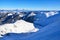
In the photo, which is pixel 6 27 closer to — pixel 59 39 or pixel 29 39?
pixel 29 39

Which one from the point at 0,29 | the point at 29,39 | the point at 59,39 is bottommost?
the point at 0,29

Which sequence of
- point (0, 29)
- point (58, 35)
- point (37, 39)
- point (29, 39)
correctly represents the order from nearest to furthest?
point (58, 35) → point (37, 39) → point (29, 39) → point (0, 29)

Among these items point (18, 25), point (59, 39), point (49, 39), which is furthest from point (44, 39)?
point (18, 25)

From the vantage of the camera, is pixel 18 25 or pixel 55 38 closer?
pixel 55 38

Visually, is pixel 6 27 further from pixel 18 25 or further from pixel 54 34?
pixel 54 34

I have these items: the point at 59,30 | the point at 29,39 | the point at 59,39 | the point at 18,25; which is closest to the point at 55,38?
the point at 59,39

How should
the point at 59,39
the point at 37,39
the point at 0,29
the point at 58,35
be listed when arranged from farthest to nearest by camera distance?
the point at 0,29, the point at 37,39, the point at 58,35, the point at 59,39

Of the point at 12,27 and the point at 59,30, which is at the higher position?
the point at 59,30

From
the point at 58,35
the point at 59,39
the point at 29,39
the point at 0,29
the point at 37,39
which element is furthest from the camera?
the point at 0,29

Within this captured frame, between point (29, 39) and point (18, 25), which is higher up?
point (29, 39)
